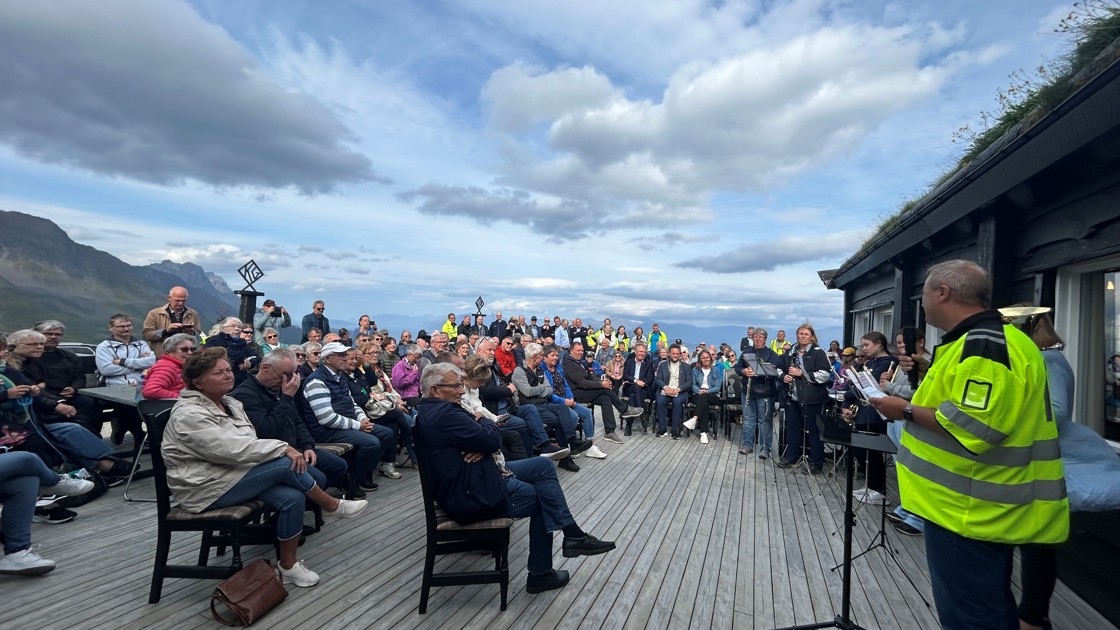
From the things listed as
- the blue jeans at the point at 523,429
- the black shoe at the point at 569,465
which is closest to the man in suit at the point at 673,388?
the black shoe at the point at 569,465

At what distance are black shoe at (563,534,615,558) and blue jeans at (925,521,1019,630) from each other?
2028mm

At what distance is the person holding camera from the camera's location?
9.59 meters

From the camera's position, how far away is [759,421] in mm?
7016

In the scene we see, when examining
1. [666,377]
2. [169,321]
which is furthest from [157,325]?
[666,377]

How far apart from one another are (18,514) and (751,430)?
23.0ft

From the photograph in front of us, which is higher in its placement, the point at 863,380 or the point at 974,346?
the point at 974,346

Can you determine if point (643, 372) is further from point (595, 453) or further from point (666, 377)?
point (595, 453)

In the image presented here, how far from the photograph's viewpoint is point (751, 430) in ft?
23.5

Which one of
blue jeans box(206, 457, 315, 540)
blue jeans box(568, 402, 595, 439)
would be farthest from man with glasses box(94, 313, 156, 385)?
blue jeans box(568, 402, 595, 439)

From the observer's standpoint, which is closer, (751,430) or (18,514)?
(18,514)

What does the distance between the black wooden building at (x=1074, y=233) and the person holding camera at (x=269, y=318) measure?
32.6ft

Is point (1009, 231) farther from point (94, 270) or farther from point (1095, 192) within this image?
point (94, 270)

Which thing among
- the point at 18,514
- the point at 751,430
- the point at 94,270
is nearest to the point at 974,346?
the point at 18,514

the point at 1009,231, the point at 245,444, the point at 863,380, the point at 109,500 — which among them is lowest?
the point at 109,500
